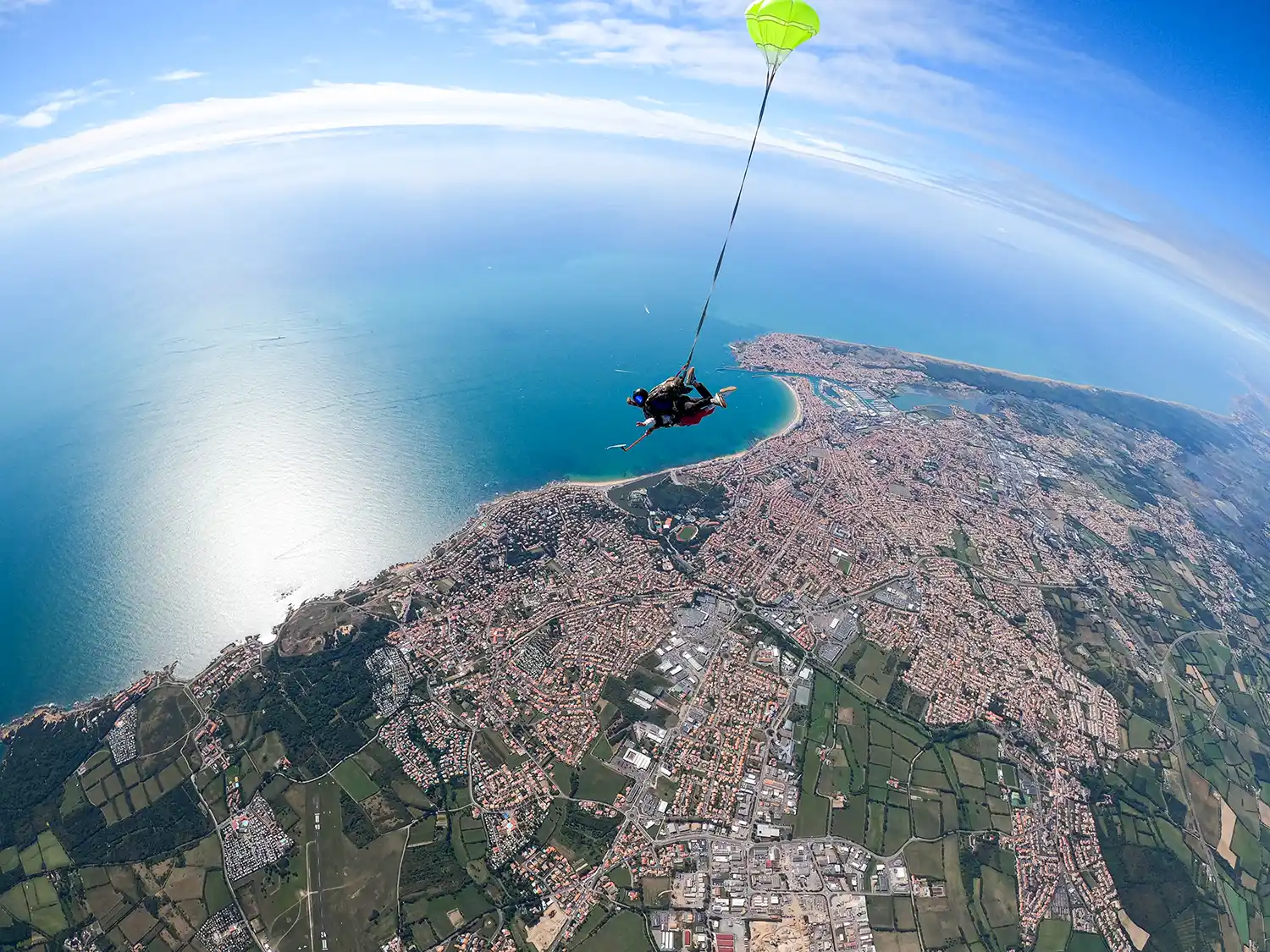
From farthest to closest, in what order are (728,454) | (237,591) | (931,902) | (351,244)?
1. (351,244)
2. (728,454)
3. (237,591)
4. (931,902)

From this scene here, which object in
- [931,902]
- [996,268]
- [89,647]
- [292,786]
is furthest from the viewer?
[996,268]

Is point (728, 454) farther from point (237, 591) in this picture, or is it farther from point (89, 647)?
point (89, 647)

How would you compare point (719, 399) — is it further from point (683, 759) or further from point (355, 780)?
point (355, 780)

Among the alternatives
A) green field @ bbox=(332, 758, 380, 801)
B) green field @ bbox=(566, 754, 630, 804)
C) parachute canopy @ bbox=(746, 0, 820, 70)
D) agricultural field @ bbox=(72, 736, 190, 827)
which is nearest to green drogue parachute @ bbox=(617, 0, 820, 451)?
parachute canopy @ bbox=(746, 0, 820, 70)

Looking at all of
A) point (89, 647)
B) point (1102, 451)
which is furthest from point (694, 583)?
point (1102, 451)

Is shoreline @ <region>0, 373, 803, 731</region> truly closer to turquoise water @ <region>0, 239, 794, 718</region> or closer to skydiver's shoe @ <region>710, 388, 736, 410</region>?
turquoise water @ <region>0, 239, 794, 718</region>

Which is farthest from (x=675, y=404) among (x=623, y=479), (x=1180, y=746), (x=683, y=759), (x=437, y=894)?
(x=1180, y=746)

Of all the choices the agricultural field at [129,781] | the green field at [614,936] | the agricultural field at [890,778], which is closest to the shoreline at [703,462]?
the agricultural field at [890,778]
